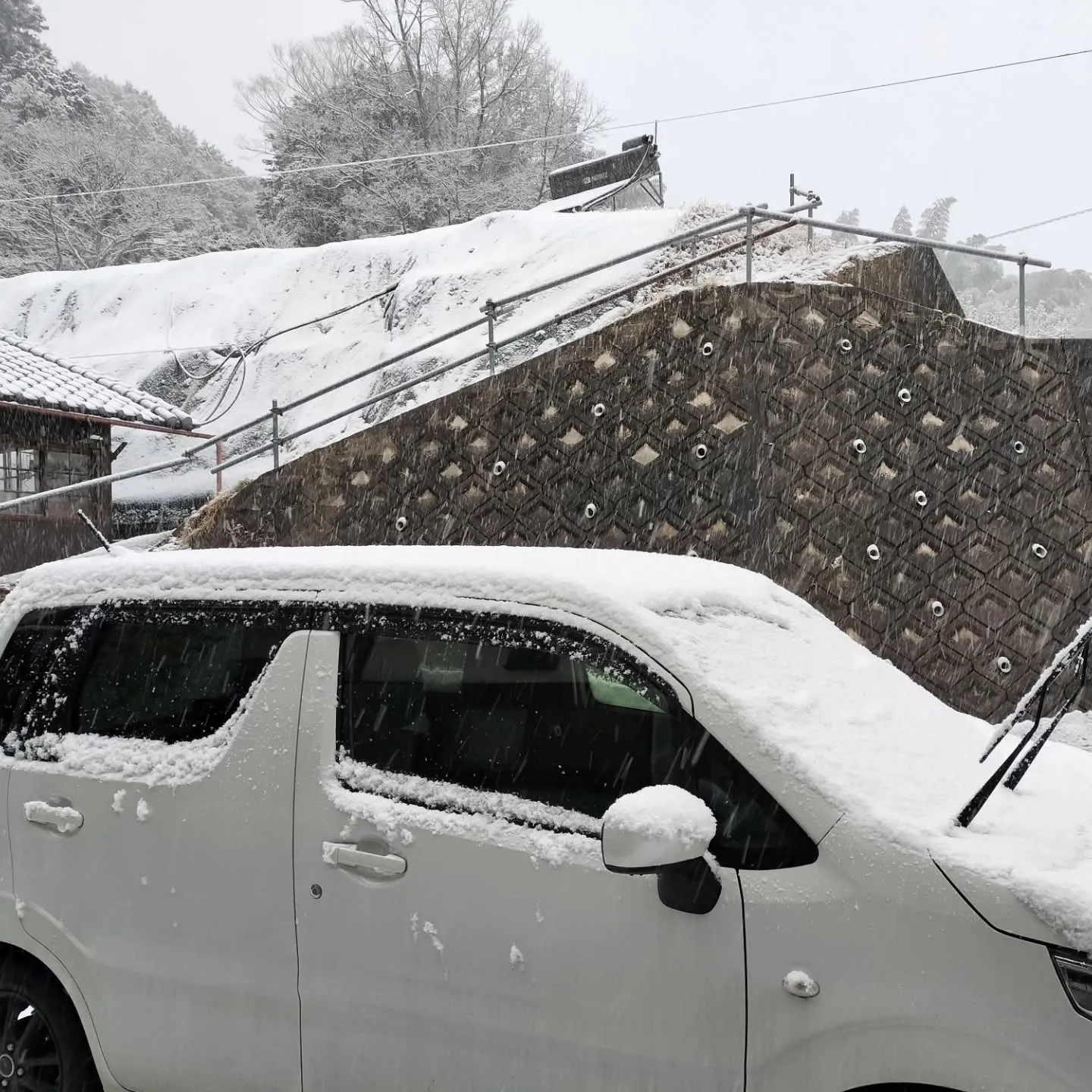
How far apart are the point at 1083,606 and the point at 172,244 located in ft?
116

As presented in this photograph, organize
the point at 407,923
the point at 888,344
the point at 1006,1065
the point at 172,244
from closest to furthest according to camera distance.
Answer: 1. the point at 1006,1065
2. the point at 407,923
3. the point at 888,344
4. the point at 172,244

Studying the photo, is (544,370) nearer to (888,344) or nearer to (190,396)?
(888,344)

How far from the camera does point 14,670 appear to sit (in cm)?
302

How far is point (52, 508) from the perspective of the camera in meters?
16.4

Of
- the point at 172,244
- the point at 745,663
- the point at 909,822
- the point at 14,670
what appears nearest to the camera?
the point at 909,822

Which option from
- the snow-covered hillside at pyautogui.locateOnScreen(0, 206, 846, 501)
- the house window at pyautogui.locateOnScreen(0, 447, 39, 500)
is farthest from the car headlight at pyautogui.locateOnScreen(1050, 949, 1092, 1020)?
the house window at pyautogui.locateOnScreen(0, 447, 39, 500)

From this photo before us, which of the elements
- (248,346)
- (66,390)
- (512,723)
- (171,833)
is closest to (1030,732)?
(512,723)

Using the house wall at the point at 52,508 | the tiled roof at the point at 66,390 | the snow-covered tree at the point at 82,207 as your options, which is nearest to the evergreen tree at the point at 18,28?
the snow-covered tree at the point at 82,207

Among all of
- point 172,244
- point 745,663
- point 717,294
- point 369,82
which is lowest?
point 745,663

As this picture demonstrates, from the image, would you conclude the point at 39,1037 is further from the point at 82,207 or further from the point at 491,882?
the point at 82,207

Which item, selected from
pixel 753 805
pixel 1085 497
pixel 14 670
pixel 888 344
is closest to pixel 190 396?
pixel 888 344

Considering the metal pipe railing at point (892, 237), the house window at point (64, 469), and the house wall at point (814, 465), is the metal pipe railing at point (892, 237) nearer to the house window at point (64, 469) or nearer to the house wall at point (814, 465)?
the house wall at point (814, 465)

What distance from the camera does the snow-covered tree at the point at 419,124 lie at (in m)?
34.5

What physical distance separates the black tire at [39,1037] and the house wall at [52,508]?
47.2 feet
